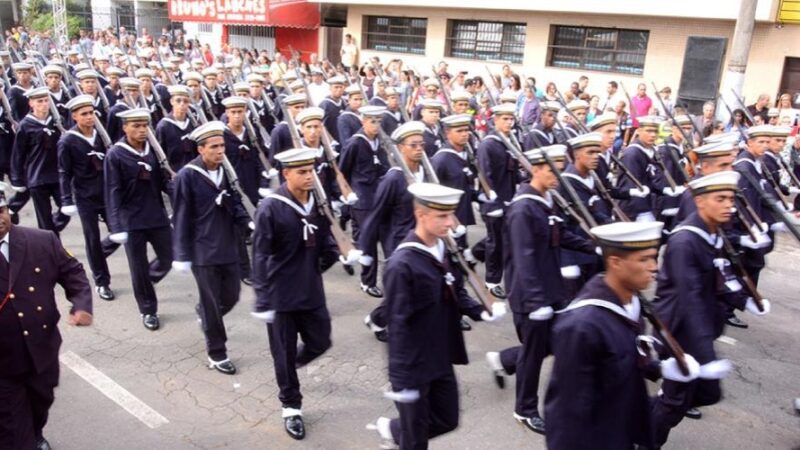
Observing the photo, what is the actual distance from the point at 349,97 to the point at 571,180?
5.46 meters

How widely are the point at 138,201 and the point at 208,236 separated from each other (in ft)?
3.99

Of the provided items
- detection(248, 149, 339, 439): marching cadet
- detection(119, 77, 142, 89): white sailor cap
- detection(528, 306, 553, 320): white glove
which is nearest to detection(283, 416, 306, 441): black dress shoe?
detection(248, 149, 339, 439): marching cadet

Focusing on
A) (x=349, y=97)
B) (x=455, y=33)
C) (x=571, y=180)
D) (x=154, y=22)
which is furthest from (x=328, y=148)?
(x=154, y=22)

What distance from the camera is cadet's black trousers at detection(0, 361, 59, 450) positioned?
11.5ft

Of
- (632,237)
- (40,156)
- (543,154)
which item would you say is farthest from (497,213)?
(40,156)

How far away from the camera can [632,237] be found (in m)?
3.12

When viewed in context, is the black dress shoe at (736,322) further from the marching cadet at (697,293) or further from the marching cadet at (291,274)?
the marching cadet at (291,274)

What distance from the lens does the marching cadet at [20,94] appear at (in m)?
10.7

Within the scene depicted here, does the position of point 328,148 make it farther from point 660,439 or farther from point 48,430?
point 660,439

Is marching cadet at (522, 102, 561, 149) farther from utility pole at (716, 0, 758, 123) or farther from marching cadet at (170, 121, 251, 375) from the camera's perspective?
utility pole at (716, 0, 758, 123)

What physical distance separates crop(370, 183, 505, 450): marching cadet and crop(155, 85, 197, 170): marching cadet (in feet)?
16.4

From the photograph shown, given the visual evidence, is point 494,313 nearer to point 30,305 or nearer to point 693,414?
point 693,414

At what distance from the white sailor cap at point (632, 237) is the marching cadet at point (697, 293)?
114cm

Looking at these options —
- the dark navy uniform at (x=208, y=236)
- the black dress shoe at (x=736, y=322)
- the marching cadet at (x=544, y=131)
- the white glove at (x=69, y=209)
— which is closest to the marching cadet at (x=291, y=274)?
the dark navy uniform at (x=208, y=236)
